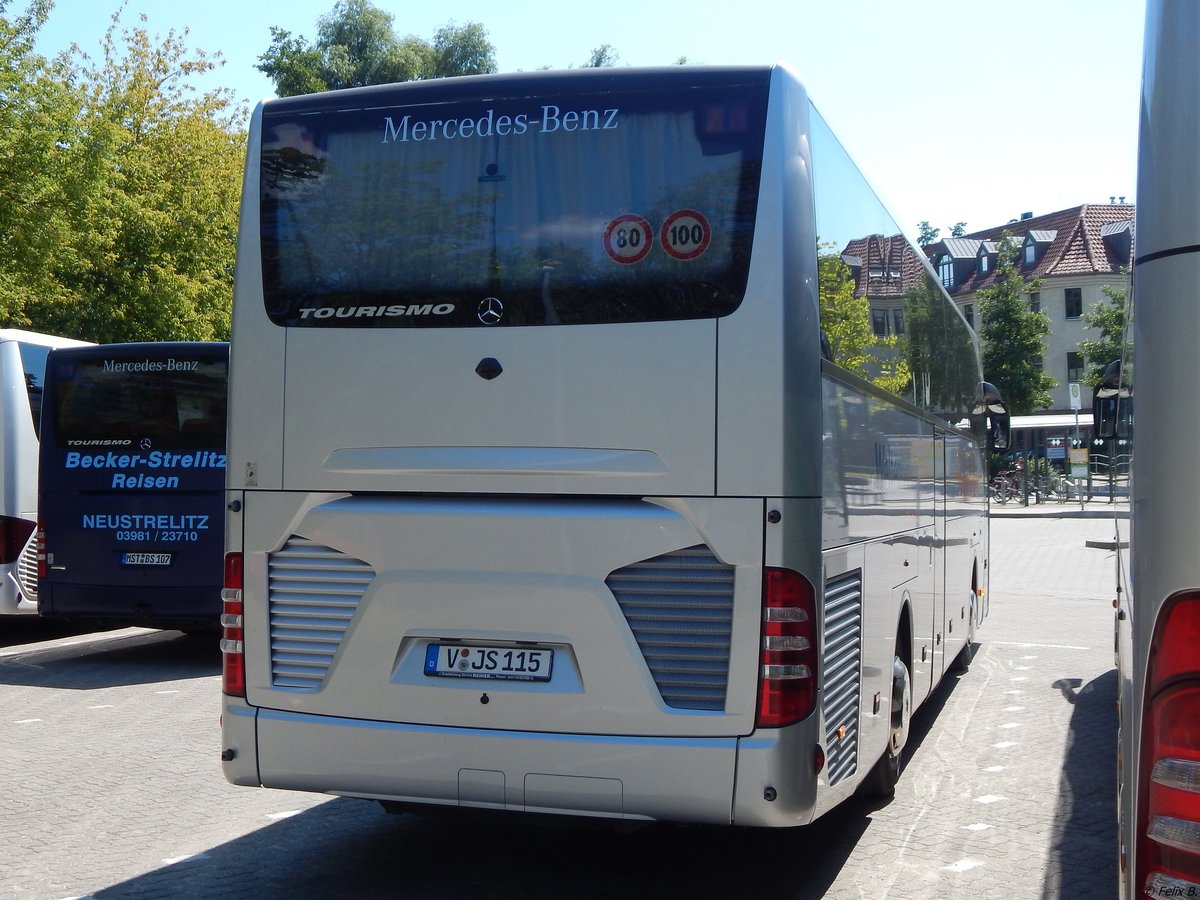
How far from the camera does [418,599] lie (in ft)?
17.1

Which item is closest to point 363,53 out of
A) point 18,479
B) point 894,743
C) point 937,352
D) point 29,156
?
point 29,156

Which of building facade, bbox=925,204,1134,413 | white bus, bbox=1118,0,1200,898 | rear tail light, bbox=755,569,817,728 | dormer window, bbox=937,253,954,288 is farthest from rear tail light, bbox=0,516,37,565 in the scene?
dormer window, bbox=937,253,954,288

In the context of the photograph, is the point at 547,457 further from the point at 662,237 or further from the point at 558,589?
the point at 662,237

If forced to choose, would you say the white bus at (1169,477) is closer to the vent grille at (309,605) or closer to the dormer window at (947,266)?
the vent grille at (309,605)

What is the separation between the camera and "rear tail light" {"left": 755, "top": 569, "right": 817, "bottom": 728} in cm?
484

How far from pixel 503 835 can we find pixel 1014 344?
49744 millimetres

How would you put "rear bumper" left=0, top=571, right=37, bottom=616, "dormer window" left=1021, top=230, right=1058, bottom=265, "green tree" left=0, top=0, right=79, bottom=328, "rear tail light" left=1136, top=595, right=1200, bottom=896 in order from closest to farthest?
1. "rear tail light" left=1136, top=595, right=1200, bottom=896
2. "rear bumper" left=0, top=571, right=37, bottom=616
3. "green tree" left=0, top=0, right=79, bottom=328
4. "dormer window" left=1021, top=230, right=1058, bottom=265

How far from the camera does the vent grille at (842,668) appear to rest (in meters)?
5.17

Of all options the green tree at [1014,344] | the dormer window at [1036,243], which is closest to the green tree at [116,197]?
the green tree at [1014,344]

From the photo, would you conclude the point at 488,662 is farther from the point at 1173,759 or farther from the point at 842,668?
the point at 1173,759

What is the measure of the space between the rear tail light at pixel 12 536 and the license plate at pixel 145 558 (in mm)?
1786

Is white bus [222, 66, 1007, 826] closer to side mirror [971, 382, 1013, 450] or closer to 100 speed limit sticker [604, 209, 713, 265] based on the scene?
100 speed limit sticker [604, 209, 713, 265]

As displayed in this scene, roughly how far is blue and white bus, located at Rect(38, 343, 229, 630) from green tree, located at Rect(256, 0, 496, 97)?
41.9m

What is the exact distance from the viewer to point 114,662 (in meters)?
12.4
